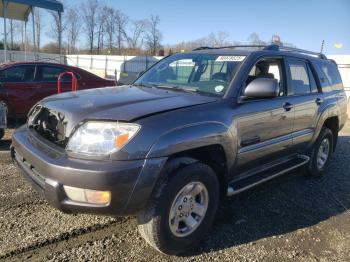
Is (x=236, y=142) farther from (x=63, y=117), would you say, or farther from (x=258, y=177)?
(x=63, y=117)

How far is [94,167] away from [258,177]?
2.05m

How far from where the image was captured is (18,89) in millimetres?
7957

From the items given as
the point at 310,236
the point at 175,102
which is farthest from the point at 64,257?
the point at 310,236

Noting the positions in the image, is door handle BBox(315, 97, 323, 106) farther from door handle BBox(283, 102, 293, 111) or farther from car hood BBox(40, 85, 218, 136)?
car hood BBox(40, 85, 218, 136)

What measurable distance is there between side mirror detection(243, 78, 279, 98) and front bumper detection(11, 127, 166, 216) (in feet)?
4.38

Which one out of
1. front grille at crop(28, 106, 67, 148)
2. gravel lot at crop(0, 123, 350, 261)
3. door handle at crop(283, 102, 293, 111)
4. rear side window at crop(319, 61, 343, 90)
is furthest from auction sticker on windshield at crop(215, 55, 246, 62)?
rear side window at crop(319, 61, 343, 90)

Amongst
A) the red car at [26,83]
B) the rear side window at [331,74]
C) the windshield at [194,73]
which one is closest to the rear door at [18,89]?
the red car at [26,83]

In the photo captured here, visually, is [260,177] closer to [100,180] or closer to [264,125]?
[264,125]

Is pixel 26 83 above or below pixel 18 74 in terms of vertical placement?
below

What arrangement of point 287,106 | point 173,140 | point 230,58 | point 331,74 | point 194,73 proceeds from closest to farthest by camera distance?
point 173,140 → point 230,58 → point 194,73 → point 287,106 → point 331,74

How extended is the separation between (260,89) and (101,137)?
1716 mm

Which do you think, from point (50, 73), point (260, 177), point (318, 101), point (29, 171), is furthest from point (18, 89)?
point (318, 101)

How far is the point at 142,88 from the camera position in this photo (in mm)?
4121

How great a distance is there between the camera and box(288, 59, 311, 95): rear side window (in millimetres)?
4711
